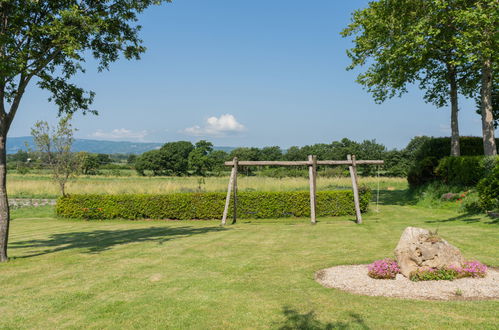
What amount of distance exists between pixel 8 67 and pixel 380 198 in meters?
22.7

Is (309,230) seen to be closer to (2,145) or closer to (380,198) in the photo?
(2,145)

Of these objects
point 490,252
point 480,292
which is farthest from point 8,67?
point 490,252

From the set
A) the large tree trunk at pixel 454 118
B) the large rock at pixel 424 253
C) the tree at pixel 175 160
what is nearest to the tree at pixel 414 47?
the large tree trunk at pixel 454 118

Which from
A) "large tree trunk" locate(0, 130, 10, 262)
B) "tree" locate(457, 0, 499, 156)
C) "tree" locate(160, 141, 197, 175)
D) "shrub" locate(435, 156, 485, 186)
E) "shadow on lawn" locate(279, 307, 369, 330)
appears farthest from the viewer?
"tree" locate(160, 141, 197, 175)

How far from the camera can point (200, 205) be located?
1886 cm

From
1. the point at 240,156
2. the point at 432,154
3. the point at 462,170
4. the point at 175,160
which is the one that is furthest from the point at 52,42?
the point at 175,160

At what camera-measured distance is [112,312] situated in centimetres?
557

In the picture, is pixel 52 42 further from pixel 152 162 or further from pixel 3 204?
pixel 152 162

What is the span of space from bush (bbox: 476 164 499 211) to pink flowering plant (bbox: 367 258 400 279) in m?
8.53

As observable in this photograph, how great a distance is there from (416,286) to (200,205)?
44.5 ft

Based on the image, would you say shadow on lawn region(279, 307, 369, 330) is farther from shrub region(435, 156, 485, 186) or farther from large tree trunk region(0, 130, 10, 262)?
shrub region(435, 156, 485, 186)

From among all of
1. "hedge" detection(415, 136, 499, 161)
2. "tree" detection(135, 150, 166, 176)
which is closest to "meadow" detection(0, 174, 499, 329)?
"hedge" detection(415, 136, 499, 161)

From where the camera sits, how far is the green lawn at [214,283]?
5.15 meters

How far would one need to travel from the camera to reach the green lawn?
515 cm
